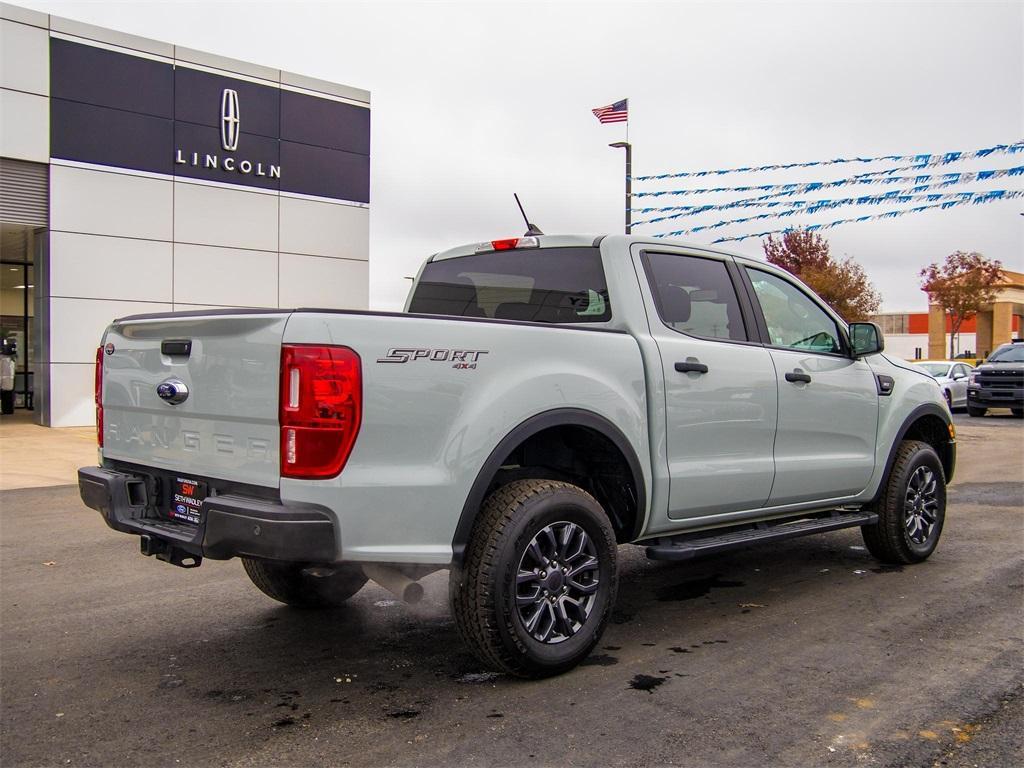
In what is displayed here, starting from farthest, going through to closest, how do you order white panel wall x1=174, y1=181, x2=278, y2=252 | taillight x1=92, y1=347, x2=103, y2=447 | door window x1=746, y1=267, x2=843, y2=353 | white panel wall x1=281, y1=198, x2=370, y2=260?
white panel wall x1=281, y1=198, x2=370, y2=260 < white panel wall x1=174, y1=181, x2=278, y2=252 < door window x1=746, y1=267, x2=843, y2=353 < taillight x1=92, y1=347, x2=103, y2=447

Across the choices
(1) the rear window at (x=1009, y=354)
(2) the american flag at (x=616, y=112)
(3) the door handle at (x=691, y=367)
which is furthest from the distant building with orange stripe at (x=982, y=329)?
(3) the door handle at (x=691, y=367)

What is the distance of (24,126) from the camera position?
16.1 m

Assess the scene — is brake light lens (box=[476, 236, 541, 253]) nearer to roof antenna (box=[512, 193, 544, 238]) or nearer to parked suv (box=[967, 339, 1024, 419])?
roof antenna (box=[512, 193, 544, 238])

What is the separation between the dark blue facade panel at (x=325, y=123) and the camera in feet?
63.1

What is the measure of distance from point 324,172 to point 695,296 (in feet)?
53.3

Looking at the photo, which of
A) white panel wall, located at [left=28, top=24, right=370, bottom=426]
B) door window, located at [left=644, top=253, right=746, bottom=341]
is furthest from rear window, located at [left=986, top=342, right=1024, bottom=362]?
door window, located at [left=644, top=253, right=746, bottom=341]

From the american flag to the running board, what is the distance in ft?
41.2

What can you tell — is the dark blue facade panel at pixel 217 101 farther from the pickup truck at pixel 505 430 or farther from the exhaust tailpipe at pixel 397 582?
the exhaust tailpipe at pixel 397 582

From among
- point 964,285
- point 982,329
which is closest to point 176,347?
point 964,285

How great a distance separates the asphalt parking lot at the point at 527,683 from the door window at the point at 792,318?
4.95ft

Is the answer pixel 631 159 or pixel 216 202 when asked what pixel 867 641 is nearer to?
pixel 631 159

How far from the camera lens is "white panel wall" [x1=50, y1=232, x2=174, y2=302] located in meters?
16.6

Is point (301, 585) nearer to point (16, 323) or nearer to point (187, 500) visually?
point (187, 500)

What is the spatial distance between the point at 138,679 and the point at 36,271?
15.1 metres
